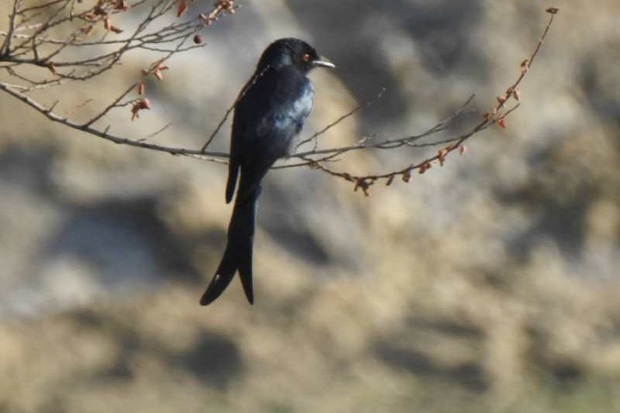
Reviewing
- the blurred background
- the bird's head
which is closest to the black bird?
the bird's head

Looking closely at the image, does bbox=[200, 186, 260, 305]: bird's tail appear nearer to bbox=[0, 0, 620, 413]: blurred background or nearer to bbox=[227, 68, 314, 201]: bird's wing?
bbox=[227, 68, 314, 201]: bird's wing

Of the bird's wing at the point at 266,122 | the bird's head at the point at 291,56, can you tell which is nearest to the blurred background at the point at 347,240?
the bird's head at the point at 291,56

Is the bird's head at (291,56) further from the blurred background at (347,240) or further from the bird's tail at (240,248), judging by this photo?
the blurred background at (347,240)

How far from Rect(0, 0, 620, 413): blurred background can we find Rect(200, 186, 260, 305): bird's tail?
10.5 ft

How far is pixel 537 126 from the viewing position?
34.5 ft

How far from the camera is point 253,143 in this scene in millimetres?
5766

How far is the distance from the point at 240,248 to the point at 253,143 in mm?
398

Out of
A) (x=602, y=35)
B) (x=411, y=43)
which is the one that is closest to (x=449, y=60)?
(x=411, y=43)

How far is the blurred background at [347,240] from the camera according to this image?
924 centimetres

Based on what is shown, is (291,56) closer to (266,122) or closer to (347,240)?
(266,122)

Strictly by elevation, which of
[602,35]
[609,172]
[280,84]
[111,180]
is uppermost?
[602,35]

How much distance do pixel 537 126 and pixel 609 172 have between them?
1.76 feet

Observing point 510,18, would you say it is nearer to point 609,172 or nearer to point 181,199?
point 609,172

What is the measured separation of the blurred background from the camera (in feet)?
30.3
